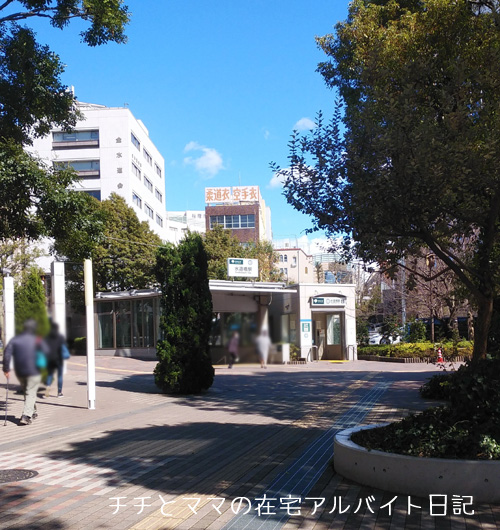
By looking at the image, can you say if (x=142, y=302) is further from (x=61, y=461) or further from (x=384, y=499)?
(x=384, y=499)

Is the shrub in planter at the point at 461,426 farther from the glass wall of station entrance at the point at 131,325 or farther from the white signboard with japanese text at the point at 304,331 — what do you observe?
the glass wall of station entrance at the point at 131,325

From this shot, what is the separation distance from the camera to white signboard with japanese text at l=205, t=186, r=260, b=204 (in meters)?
89.4

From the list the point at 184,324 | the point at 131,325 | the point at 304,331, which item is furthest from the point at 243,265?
the point at 304,331

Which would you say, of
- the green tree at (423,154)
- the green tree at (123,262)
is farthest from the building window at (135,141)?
the green tree at (423,154)

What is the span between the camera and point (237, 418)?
1289 cm

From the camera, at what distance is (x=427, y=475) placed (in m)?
6.30

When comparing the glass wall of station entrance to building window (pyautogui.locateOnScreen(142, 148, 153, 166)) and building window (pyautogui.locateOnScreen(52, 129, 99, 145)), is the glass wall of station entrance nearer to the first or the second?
building window (pyautogui.locateOnScreen(52, 129, 99, 145))

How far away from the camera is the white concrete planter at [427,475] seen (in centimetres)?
613

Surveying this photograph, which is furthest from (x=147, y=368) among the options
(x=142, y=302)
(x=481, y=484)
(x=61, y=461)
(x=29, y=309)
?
(x=29, y=309)

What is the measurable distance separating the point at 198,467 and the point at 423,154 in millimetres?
5406

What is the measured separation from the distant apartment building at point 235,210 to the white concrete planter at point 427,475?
78.5 meters

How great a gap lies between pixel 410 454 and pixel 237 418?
21.9 feet

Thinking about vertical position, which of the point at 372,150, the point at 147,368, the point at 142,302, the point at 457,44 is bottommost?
the point at 147,368

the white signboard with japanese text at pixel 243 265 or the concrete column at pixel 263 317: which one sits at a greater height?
the white signboard with japanese text at pixel 243 265
